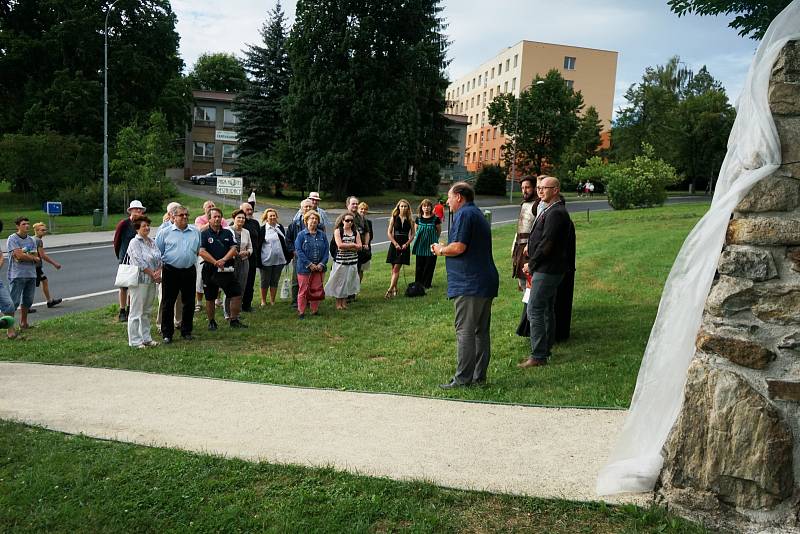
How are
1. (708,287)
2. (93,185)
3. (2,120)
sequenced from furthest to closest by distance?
(2,120) < (93,185) < (708,287)

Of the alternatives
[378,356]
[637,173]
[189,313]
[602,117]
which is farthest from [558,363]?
[602,117]

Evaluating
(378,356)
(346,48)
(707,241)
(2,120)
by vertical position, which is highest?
(346,48)

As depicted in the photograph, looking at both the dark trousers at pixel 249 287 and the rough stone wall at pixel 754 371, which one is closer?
the rough stone wall at pixel 754 371

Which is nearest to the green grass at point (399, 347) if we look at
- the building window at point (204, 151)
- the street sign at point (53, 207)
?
the street sign at point (53, 207)

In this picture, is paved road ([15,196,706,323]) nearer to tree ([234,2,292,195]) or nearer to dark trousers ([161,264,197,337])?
dark trousers ([161,264,197,337])

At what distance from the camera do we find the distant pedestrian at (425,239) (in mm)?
12586

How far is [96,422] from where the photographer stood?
219 inches

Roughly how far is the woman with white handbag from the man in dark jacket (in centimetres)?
518

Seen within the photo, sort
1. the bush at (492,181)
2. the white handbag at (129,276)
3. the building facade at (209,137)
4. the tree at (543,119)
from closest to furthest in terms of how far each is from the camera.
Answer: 1. the white handbag at (129,276)
2. the tree at (543,119)
3. the bush at (492,181)
4. the building facade at (209,137)

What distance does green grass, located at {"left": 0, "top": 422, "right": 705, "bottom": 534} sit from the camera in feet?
12.2

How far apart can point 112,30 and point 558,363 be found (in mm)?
48961

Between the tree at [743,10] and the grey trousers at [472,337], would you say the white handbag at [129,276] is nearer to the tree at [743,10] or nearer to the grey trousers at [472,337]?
the grey trousers at [472,337]

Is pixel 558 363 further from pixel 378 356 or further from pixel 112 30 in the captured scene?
pixel 112 30

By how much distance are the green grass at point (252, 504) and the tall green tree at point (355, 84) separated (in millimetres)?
37588
